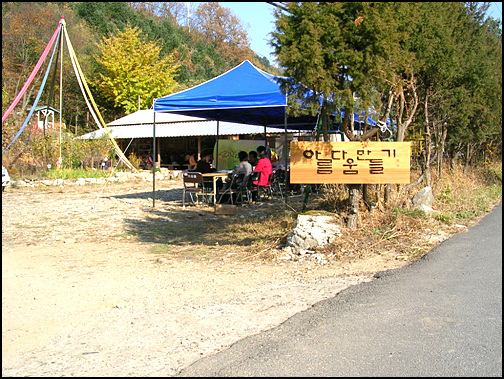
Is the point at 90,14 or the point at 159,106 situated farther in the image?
the point at 90,14

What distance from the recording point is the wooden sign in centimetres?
779

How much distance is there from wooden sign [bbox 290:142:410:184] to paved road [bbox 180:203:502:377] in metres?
2.09

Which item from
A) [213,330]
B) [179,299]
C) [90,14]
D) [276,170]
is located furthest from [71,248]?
[90,14]

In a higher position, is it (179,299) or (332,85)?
(332,85)

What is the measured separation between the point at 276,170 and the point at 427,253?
7988 mm

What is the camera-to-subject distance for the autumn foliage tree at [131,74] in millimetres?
37094

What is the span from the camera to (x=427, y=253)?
7117 millimetres

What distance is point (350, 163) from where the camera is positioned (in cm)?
779

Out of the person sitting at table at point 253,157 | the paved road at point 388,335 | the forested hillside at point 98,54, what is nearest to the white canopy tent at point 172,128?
the forested hillside at point 98,54

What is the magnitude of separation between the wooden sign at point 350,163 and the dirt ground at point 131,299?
144 centimetres

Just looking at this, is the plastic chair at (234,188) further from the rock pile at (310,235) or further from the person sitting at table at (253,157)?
the rock pile at (310,235)

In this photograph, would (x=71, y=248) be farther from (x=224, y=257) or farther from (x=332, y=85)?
(x=332, y=85)

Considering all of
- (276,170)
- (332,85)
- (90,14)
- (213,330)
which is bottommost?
(213,330)

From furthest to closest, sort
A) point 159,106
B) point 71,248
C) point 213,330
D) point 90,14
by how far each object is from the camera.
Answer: point 90,14
point 159,106
point 71,248
point 213,330
